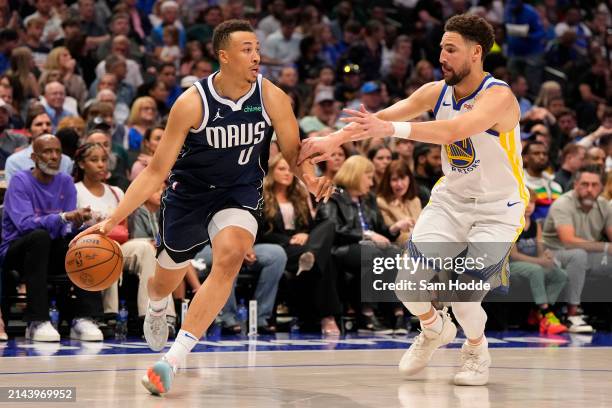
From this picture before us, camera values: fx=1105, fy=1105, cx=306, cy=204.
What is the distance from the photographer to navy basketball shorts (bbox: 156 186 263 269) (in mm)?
6254

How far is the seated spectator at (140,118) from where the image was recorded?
1141 centimetres

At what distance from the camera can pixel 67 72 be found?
1231cm

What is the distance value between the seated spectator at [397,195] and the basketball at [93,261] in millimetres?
4362

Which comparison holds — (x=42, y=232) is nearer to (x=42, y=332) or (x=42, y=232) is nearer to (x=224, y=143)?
(x=42, y=332)

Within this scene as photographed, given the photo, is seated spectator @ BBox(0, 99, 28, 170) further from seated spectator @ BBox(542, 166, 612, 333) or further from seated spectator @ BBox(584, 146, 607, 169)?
seated spectator @ BBox(584, 146, 607, 169)

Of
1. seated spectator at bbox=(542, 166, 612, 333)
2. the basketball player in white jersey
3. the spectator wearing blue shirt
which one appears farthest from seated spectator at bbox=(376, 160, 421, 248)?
the spectator wearing blue shirt

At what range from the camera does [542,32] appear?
17.3 meters

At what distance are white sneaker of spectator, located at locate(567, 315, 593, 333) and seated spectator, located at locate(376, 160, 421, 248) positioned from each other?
179cm

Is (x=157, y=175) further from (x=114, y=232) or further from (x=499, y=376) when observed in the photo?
(x=114, y=232)

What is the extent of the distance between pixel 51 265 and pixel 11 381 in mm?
2950

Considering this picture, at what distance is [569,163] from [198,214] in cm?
660

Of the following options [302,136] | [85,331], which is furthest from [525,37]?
[85,331]

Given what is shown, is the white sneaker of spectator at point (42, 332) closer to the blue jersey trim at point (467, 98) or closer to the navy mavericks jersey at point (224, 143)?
the navy mavericks jersey at point (224, 143)

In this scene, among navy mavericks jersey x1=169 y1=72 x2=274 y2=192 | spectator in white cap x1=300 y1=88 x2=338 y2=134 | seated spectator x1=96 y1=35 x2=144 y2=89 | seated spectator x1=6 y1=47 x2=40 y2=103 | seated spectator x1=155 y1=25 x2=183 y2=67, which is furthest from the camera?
seated spectator x1=155 y1=25 x2=183 y2=67
